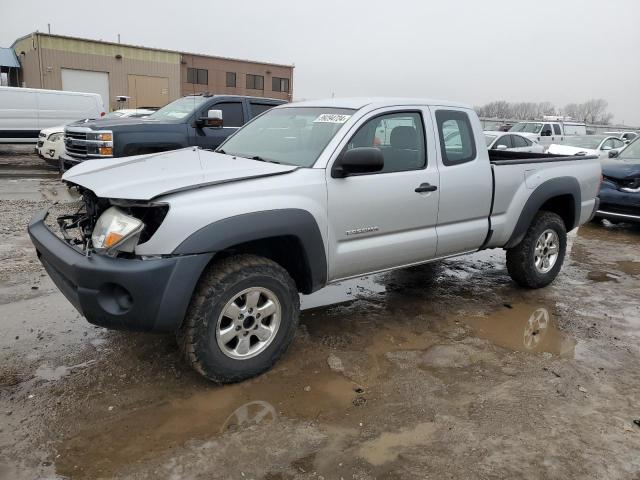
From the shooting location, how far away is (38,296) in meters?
4.74

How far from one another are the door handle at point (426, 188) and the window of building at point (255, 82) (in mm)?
44491

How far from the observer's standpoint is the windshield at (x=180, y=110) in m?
9.01

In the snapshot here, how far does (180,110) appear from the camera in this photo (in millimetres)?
9250

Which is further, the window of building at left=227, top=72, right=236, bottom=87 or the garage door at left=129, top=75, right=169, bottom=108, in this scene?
the window of building at left=227, top=72, right=236, bottom=87

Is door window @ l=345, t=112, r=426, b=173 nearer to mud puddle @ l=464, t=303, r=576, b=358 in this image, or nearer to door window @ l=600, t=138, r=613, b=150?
mud puddle @ l=464, t=303, r=576, b=358

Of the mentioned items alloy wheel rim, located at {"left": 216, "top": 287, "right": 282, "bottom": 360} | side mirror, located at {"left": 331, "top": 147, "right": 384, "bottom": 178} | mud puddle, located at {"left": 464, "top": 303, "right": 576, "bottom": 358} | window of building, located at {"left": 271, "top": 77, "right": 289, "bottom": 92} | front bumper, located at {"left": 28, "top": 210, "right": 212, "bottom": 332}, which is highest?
window of building, located at {"left": 271, "top": 77, "right": 289, "bottom": 92}

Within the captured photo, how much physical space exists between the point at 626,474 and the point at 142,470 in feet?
7.88

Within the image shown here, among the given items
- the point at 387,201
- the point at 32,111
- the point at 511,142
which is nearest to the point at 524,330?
the point at 387,201

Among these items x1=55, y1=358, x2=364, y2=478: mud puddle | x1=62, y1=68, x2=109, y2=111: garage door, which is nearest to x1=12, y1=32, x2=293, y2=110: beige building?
x1=62, y1=68, x2=109, y2=111: garage door

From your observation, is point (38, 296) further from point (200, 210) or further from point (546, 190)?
point (546, 190)

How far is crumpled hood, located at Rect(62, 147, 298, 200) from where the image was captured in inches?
119

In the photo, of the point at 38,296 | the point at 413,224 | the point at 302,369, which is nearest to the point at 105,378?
the point at 302,369

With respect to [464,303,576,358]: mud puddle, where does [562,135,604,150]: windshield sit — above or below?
above

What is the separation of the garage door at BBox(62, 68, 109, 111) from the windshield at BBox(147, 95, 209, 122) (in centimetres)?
2899
